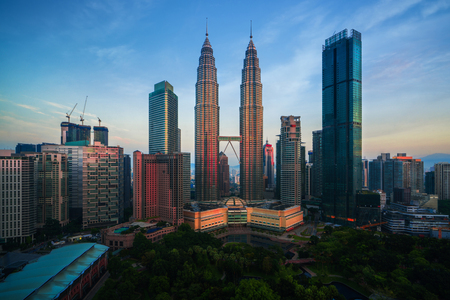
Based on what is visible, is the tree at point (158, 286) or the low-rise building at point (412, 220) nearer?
the tree at point (158, 286)

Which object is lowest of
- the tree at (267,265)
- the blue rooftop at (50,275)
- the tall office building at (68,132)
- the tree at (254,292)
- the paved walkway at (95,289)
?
the paved walkway at (95,289)

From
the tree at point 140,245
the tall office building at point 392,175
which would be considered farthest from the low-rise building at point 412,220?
the tree at point 140,245

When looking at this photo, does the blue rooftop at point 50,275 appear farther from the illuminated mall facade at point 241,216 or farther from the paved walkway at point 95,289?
the illuminated mall facade at point 241,216

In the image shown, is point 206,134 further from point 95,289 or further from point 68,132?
point 68,132

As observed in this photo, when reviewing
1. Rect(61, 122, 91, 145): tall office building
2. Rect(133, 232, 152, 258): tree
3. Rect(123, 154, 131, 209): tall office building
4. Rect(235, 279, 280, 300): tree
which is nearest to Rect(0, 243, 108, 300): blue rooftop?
Rect(133, 232, 152, 258): tree

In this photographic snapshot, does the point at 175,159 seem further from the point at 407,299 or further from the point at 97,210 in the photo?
the point at 407,299

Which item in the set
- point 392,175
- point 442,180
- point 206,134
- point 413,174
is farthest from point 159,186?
point 442,180
